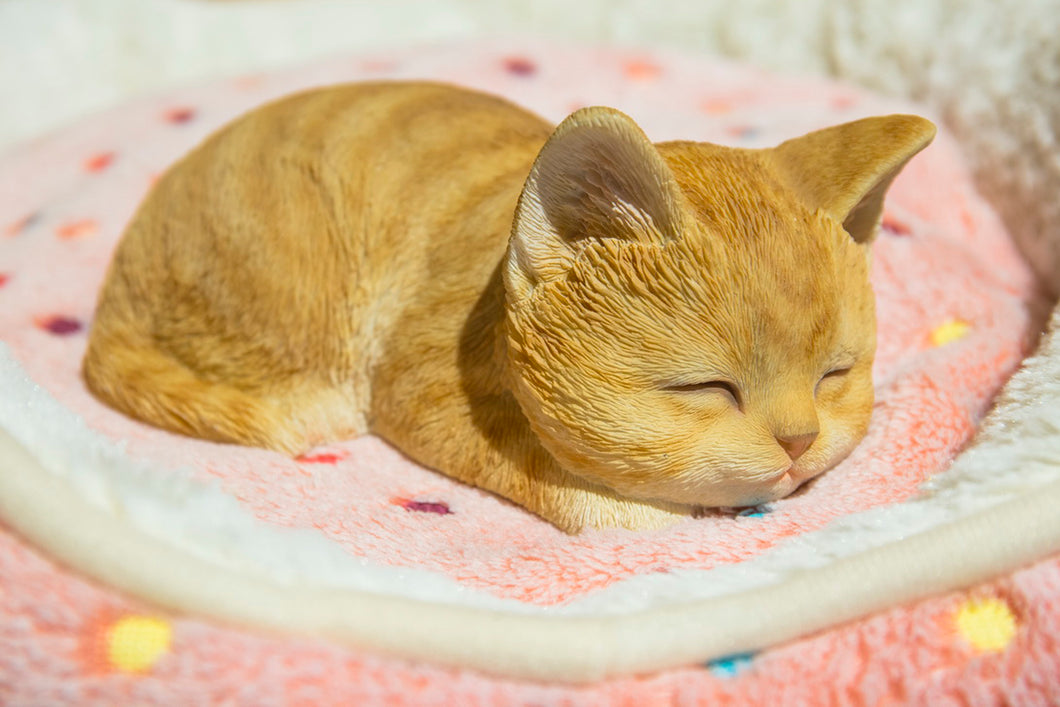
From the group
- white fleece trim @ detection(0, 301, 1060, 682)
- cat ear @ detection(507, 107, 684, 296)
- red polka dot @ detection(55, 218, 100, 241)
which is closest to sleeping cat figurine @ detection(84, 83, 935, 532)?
cat ear @ detection(507, 107, 684, 296)

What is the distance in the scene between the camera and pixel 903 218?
3.98ft

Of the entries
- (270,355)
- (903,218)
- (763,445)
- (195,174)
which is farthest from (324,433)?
(903,218)

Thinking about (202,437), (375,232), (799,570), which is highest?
(375,232)

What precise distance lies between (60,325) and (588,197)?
78cm

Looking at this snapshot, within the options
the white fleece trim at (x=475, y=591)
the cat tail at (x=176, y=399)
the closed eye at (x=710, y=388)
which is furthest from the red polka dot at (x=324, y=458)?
the closed eye at (x=710, y=388)

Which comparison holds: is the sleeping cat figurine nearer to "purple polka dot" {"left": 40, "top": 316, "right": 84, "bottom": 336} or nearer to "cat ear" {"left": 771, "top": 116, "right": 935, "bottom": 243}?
"cat ear" {"left": 771, "top": 116, "right": 935, "bottom": 243}

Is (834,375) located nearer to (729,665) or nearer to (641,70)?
(729,665)

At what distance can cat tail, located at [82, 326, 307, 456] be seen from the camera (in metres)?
0.95

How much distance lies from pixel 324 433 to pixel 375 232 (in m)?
0.22

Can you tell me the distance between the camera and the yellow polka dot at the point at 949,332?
42.0 inches

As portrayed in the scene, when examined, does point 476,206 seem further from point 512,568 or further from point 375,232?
point 512,568

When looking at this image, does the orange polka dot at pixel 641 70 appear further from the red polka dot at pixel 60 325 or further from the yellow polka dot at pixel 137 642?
the yellow polka dot at pixel 137 642

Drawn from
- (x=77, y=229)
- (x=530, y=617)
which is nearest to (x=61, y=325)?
(x=77, y=229)

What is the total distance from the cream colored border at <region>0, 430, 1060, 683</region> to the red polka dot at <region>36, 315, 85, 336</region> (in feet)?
1.68
